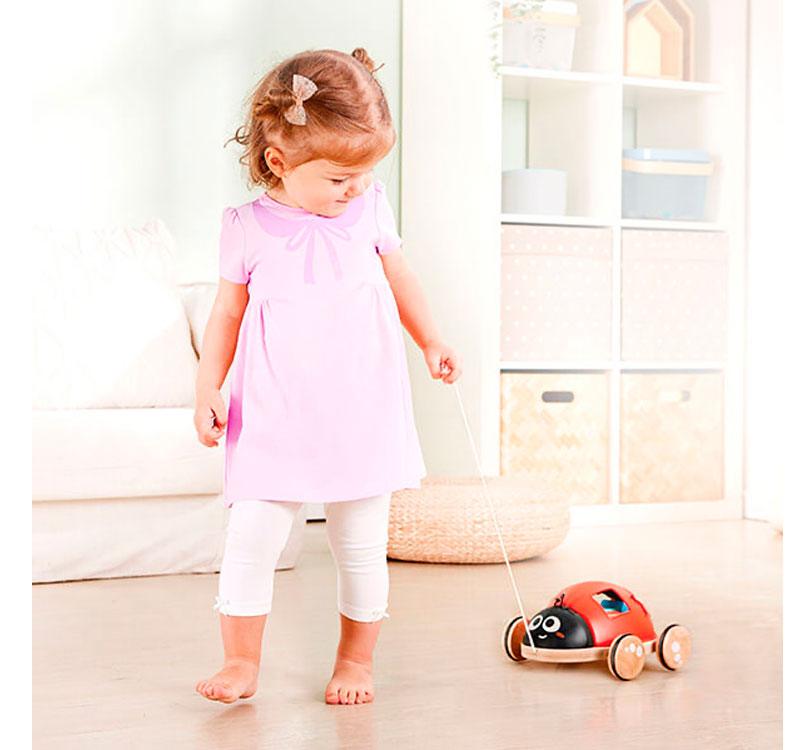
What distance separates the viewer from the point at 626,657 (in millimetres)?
1725

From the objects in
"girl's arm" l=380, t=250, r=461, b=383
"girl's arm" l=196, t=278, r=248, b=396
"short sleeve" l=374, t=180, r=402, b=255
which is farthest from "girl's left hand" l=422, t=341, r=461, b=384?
"girl's arm" l=196, t=278, r=248, b=396

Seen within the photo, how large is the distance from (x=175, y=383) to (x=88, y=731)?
4.61 feet

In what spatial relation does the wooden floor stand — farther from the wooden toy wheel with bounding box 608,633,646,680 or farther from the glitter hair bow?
the glitter hair bow

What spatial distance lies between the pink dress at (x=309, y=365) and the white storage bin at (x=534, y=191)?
5.46 ft

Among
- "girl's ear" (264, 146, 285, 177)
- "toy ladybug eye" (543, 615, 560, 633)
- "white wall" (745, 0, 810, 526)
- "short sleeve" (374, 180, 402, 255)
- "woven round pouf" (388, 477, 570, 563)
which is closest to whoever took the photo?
"girl's ear" (264, 146, 285, 177)

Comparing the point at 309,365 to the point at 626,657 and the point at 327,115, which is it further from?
the point at 626,657

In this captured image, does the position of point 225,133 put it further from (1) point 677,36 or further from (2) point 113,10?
(1) point 677,36

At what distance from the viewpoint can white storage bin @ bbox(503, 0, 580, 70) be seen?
3225 mm

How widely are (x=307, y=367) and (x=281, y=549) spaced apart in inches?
9.5

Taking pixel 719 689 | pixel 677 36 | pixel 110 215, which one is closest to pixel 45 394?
pixel 110 215

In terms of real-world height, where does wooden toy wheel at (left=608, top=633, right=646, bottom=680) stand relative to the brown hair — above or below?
below

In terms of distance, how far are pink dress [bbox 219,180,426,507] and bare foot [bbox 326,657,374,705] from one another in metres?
0.23

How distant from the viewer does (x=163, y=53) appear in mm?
3330

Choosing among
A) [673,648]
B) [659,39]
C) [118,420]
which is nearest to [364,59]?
[673,648]
